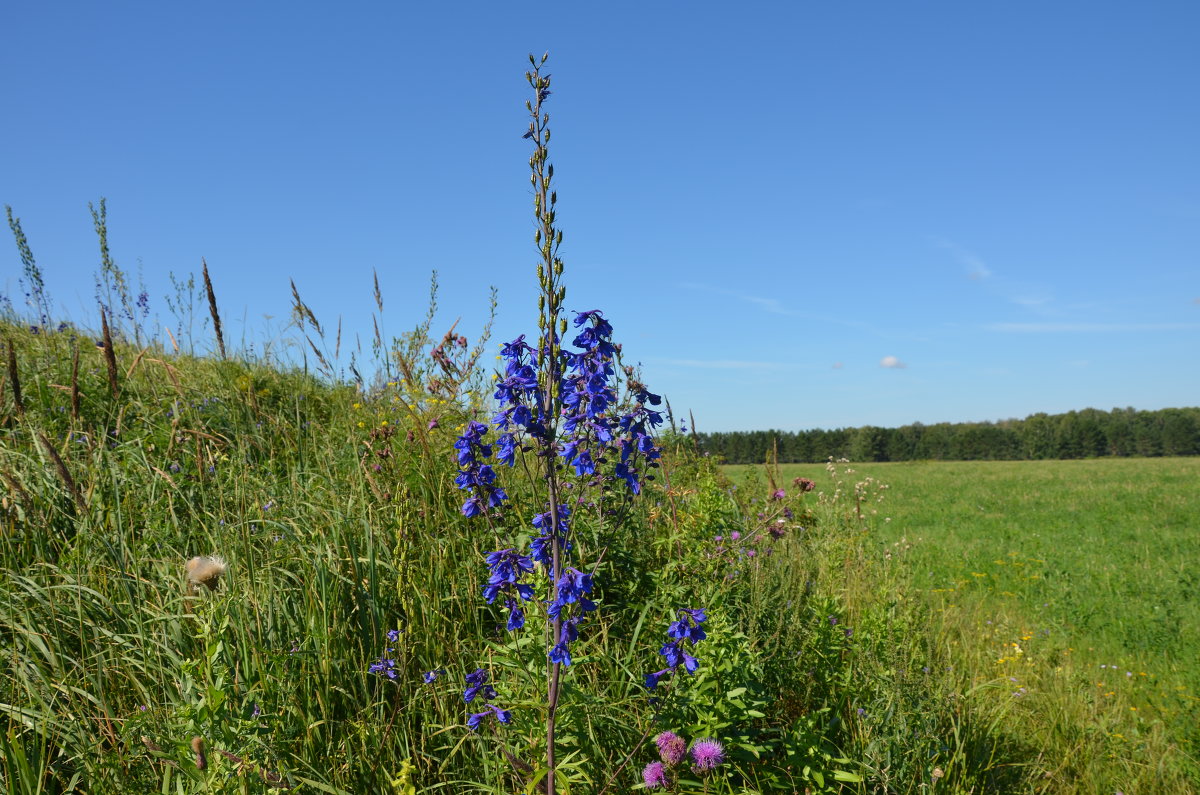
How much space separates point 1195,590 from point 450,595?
10.7 meters

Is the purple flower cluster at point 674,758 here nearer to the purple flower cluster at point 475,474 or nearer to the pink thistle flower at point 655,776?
the pink thistle flower at point 655,776

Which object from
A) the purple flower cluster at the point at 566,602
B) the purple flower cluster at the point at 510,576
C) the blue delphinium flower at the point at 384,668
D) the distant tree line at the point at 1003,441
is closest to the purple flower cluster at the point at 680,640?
the purple flower cluster at the point at 566,602

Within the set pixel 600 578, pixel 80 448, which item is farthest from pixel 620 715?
pixel 80 448

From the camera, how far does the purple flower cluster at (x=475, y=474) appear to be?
8.52 feet

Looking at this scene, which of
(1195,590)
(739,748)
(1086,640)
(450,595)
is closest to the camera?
(739,748)

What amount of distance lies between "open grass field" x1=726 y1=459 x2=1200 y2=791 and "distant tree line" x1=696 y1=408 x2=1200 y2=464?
31.3m

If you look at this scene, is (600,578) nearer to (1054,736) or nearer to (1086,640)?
Answer: (1054,736)

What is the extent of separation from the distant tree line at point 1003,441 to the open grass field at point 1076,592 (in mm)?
31343

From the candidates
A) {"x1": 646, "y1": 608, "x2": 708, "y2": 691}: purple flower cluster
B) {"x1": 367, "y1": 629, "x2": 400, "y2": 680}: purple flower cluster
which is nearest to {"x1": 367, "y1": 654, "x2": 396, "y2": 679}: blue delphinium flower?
{"x1": 367, "y1": 629, "x2": 400, "y2": 680}: purple flower cluster

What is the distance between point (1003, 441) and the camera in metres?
51.6

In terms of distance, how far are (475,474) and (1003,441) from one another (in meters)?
58.5

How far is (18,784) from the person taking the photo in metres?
2.38

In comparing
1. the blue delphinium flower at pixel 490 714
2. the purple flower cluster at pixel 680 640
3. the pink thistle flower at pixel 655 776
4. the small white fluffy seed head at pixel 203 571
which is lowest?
the pink thistle flower at pixel 655 776

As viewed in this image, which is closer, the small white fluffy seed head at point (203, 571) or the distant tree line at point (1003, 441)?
the small white fluffy seed head at point (203, 571)
